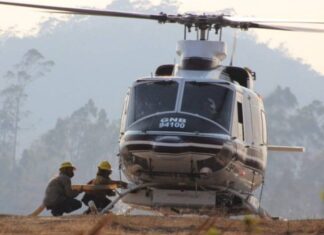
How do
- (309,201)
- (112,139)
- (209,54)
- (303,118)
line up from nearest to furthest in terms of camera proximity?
(209,54), (309,201), (112,139), (303,118)

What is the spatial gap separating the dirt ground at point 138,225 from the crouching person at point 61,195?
5023 mm

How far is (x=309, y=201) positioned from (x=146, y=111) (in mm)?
114713

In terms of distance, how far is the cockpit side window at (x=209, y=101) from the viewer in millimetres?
26688

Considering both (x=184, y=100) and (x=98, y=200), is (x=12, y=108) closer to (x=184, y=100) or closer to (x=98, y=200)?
(x=98, y=200)

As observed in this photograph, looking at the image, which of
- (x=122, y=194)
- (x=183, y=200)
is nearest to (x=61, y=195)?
(x=122, y=194)

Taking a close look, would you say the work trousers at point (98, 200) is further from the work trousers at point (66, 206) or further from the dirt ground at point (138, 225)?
the dirt ground at point (138, 225)

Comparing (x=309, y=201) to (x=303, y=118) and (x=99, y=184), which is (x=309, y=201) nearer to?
(x=303, y=118)

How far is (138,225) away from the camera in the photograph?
22.1 meters

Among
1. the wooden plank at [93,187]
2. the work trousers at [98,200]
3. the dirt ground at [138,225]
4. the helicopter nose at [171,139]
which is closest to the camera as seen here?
the dirt ground at [138,225]

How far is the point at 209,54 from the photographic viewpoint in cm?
2827

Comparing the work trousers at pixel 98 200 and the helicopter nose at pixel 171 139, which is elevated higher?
the helicopter nose at pixel 171 139

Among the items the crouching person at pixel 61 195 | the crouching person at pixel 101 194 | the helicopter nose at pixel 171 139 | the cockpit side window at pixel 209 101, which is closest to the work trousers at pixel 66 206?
the crouching person at pixel 61 195

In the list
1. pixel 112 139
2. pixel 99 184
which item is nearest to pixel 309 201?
pixel 112 139

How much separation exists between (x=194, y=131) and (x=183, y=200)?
5.25 ft
